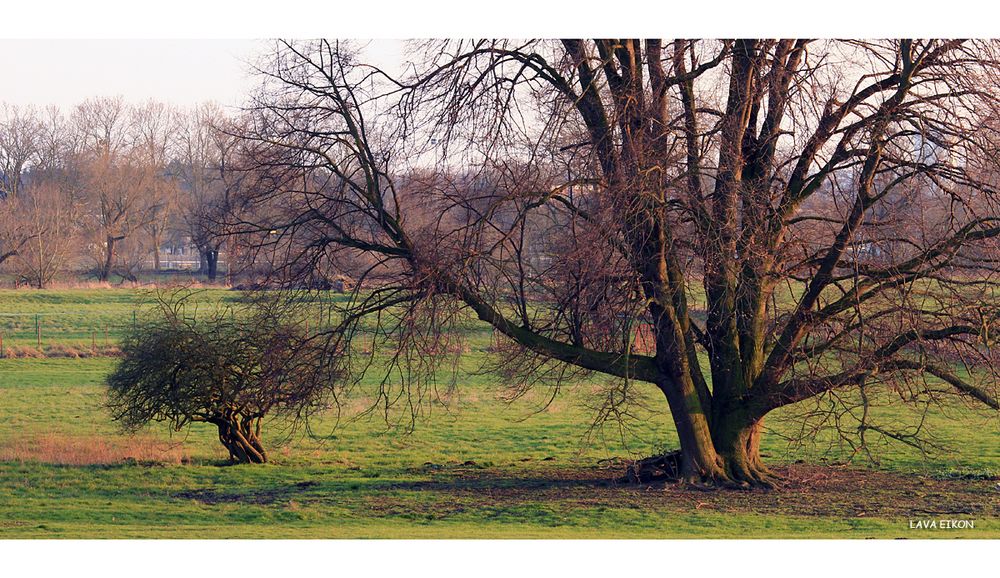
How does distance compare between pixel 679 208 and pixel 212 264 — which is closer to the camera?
pixel 679 208

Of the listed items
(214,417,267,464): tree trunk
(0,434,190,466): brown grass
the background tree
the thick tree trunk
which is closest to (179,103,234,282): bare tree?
the background tree

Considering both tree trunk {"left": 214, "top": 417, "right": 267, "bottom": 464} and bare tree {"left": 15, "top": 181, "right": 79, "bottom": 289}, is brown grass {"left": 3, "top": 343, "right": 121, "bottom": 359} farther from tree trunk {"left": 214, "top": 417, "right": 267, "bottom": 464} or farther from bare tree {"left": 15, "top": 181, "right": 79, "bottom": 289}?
tree trunk {"left": 214, "top": 417, "right": 267, "bottom": 464}

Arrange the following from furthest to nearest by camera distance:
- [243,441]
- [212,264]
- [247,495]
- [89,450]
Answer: [212,264] → [89,450] → [243,441] → [247,495]

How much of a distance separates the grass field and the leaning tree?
1511 millimetres

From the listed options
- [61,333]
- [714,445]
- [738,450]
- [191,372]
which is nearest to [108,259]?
[61,333]

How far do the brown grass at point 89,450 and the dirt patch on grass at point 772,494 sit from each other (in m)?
6.09

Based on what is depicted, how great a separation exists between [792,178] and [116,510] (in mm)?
11099

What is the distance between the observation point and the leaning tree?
12531 millimetres

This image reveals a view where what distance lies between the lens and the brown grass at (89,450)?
59.9 feet

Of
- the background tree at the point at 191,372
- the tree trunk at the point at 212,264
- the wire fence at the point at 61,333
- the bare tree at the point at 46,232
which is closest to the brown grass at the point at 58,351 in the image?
the wire fence at the point at 61,333

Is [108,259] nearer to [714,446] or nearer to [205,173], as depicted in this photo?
[205,173]

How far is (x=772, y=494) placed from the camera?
14.0 meters

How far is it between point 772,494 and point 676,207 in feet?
15.3

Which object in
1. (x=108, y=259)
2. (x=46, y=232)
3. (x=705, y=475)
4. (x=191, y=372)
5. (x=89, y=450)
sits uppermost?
(x=46, y=232)
